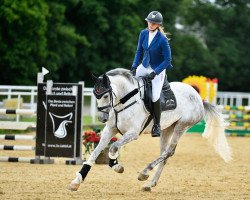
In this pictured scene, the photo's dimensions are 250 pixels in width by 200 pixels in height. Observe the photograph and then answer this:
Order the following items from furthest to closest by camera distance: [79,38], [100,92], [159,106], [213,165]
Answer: [79,38], [213,165], [159,106], [100,92]

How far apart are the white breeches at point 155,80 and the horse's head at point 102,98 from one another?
3.84 ft

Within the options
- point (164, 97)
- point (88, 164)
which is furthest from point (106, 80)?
point (164, 97)

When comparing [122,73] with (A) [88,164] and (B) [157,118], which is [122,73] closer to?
(B) [157,118]

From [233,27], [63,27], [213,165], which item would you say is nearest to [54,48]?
[63,27]

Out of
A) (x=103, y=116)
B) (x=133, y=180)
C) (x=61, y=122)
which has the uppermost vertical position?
(x=103, y=116)

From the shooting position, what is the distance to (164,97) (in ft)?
39.0

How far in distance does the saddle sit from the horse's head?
3.48ft

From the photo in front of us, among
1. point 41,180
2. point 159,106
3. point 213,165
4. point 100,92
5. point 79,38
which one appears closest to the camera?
point 100,92

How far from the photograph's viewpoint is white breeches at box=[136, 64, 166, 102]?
11.5m

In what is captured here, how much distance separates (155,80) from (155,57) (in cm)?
34

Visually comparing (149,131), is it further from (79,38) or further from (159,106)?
(79,38)

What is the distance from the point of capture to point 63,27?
48.7 meters

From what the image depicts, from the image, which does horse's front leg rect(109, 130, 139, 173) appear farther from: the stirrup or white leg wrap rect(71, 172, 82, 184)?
the stirrup

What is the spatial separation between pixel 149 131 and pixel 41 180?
1909mm
